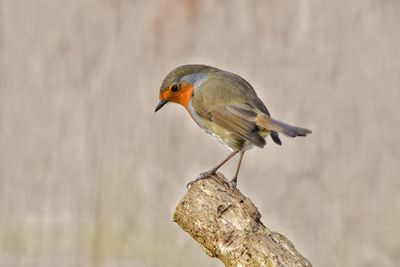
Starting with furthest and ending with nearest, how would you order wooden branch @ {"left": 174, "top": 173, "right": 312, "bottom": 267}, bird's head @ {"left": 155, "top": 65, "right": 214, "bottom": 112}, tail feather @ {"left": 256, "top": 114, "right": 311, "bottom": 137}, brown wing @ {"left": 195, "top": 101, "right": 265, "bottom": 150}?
bird's head @ {"left": 155, "top": 65, "right": 214, "bottom": 112}
brown wing @ {"left": 195, "top": 101, "right": 265, "bottom": 150}
tail feather @ {"left": 256, "top": 114, "right": 311, "bottom": 137}
wooden branch @ {"left": 174, "top": 173, "right": 312, "bottom": 267}

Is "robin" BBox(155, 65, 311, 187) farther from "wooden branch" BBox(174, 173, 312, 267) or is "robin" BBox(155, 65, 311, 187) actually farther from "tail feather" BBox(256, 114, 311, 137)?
"wooden branch" BBox(174, 173, 312, 267)

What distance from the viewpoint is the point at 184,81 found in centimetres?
346

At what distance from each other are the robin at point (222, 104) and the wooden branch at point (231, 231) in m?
0.60

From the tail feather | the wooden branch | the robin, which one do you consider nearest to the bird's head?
the robin

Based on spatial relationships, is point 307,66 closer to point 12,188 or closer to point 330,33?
point 330,33

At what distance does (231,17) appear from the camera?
13.4ft

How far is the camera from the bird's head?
11.3 ft

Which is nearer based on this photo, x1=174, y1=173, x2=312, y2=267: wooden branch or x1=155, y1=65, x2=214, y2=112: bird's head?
x1=174, y1=173, x2=312, y2=267: wooden branch

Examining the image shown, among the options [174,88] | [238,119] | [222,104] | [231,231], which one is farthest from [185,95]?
[231,231]

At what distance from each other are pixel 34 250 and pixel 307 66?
4.56 ft

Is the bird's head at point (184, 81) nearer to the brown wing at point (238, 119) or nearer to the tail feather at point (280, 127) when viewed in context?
the brown wing at point (238, 119)

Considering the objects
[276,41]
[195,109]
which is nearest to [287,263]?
[195,109]

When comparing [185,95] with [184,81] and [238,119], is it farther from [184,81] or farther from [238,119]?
[238,119]

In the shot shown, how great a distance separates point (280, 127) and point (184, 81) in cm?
44
